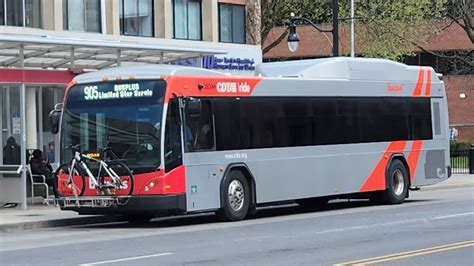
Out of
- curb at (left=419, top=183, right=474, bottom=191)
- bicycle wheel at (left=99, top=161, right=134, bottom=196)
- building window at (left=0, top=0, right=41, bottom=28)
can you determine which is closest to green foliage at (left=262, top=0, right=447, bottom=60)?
curb at (left=419, top=183, right=474, bottom=191)

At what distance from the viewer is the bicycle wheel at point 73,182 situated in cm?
1977

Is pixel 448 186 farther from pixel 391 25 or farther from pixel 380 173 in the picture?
pixel 391 25

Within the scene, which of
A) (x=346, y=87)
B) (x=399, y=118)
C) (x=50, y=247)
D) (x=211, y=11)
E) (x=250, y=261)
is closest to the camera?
(x=250, y=261)

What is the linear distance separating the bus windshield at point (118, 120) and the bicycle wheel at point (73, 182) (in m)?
0.27

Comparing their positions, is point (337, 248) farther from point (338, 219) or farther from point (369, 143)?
point (369, 143)

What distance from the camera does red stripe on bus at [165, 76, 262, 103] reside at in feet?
63.2

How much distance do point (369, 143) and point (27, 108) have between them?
9784 millimetres

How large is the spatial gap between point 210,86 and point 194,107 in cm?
86

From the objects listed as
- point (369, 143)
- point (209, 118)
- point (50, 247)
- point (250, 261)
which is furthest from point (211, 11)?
point (250, 261)

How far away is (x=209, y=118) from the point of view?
65.5ft

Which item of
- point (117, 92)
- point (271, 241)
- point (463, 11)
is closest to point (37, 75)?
point (117, 92)

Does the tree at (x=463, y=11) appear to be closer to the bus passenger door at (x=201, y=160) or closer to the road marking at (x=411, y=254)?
the bus passenger door at (x=201, y=160)

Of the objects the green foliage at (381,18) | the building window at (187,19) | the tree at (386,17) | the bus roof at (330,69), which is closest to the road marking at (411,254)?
the bus roof at (330,69)

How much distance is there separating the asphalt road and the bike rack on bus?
1.67 feet
